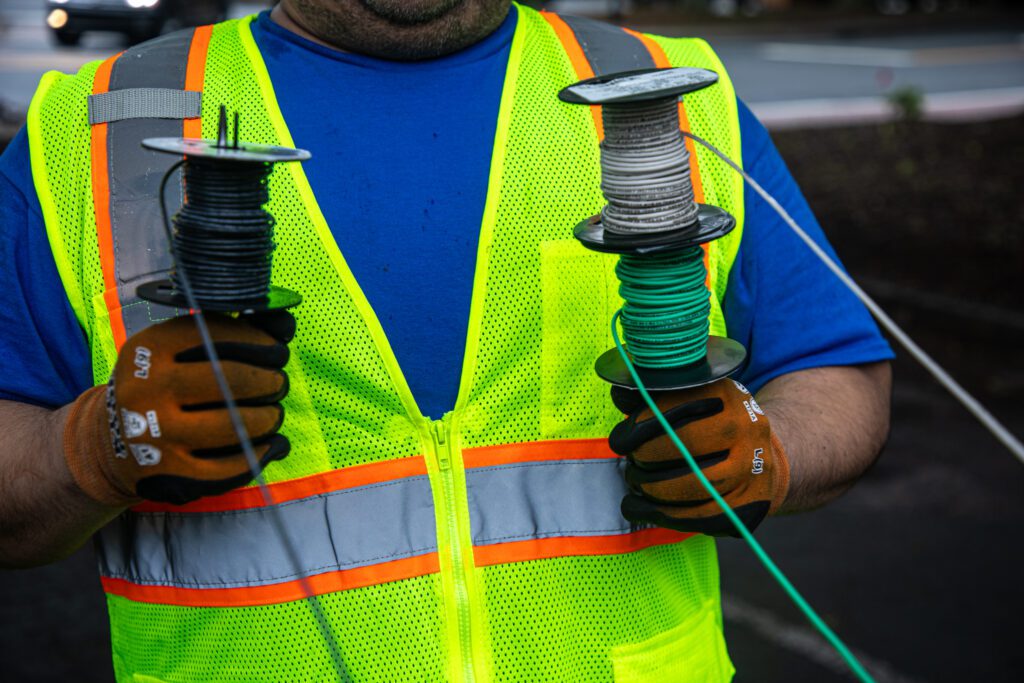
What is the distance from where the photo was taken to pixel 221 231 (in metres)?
1.65

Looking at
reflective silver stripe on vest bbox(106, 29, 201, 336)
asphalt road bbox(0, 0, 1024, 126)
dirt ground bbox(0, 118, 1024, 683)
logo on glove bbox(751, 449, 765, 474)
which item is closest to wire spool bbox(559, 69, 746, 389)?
logo on glove bbox(751, 449, 765, 474)

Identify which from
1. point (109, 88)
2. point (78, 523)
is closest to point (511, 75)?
point (109, 88)

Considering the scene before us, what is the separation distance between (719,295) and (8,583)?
4.11 metres

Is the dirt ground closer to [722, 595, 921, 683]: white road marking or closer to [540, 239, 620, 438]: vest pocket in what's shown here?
[722, 595, 921, 683]: white road marking

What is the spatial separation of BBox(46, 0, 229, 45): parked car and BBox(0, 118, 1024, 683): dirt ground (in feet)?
38.1

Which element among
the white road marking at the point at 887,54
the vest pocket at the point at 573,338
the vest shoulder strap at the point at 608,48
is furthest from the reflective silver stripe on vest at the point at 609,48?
the white road marking at the point at 887,54

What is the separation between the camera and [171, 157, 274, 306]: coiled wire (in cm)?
166

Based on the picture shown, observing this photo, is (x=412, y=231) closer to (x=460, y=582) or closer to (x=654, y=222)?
(x=654, y=222)

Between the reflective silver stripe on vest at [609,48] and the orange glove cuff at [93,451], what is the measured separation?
1.06 m

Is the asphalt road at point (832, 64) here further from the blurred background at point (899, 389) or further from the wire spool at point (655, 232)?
the wire spool at point (655, 232)

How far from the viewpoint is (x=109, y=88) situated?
6.81ft

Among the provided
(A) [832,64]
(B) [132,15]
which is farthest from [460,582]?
(A) [832,64]

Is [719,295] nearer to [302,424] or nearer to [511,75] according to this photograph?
[511,75]

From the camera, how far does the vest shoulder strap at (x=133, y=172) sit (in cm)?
195
